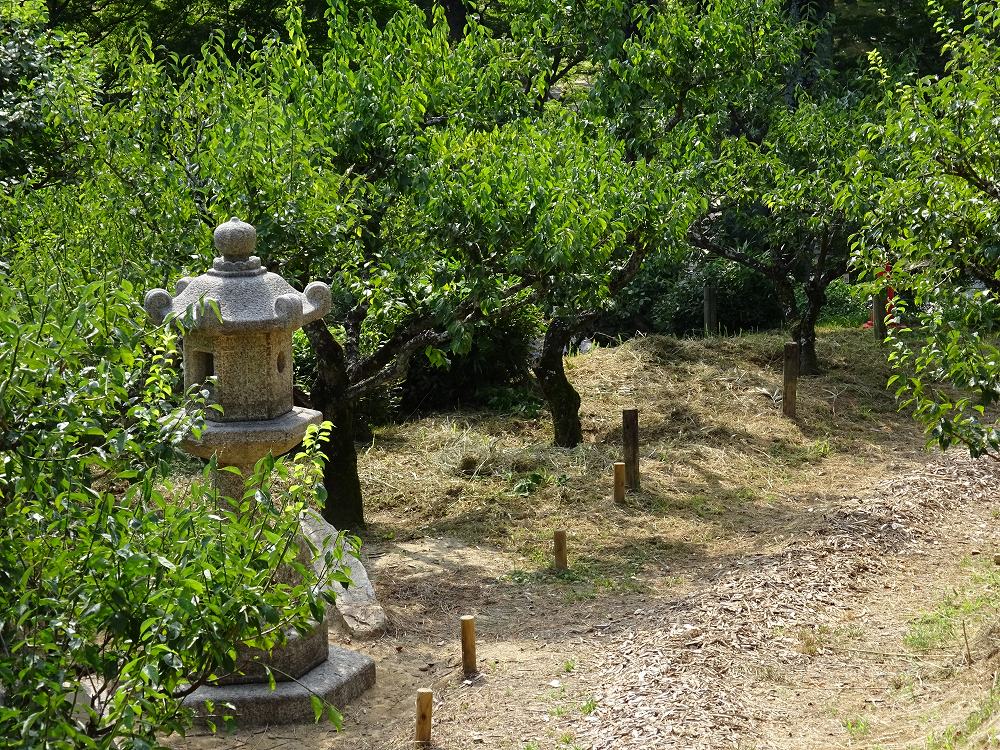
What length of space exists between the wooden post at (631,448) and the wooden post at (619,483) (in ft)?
1.34

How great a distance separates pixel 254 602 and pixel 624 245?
376 inches

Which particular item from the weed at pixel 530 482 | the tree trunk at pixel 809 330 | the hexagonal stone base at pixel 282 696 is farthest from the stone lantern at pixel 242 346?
the tree trunk at pixel 809 330

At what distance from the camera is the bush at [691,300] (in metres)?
20.6

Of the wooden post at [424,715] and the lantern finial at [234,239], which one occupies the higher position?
the lantern finial at [234,239]

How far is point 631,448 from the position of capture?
41.8 ft

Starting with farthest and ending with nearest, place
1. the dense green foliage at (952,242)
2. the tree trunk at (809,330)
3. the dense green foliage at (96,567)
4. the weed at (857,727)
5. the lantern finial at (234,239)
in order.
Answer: the tree trunk at (809,330) → the lantern finial at (234,239) → the dense green foliage at (952,242) → the weed at (857,727) → the dense green foliage at (96,567)

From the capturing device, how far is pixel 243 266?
26.2ft

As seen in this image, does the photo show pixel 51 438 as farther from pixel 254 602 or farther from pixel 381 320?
pixel 381 320

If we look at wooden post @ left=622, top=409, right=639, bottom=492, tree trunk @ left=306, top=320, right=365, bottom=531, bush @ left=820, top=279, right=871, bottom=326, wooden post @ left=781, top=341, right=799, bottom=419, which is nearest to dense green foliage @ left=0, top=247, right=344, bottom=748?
tree trunk @ left=306, top=320, right=365, bottom=531

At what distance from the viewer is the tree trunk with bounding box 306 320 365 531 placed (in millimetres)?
11382

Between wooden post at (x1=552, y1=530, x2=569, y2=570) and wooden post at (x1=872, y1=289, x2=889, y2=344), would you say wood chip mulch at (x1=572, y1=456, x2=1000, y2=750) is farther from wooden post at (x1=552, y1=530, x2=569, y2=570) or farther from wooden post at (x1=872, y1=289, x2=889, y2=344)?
wooden post at (x1=872, y1=289, x2=889, y2=344)

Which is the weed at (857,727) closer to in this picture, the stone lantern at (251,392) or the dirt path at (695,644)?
the dirt path at (695,644)

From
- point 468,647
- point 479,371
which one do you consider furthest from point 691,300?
point 468,647

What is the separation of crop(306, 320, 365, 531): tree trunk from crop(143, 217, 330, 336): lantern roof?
3179 mm
